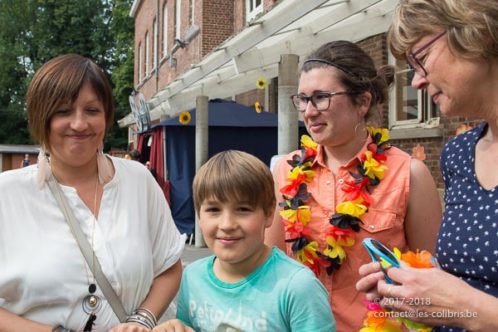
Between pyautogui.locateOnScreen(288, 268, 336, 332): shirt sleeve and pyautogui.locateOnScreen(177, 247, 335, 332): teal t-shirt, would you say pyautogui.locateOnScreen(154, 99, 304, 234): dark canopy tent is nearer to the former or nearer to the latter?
pyautogui.locateOnScreen(177, 247, 335, 332): teal t-shirt

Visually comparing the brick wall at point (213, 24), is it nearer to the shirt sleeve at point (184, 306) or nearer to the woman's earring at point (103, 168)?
the woman's earring at point (103, 168)

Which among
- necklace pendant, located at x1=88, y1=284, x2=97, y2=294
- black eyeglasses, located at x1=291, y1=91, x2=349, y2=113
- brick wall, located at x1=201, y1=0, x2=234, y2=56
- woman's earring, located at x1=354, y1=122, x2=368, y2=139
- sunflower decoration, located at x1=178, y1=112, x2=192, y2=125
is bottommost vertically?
necklace pendant, located at x1=88, y1=284, x2=97, y2=294

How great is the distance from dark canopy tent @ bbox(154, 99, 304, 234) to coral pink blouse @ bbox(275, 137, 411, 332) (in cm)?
727

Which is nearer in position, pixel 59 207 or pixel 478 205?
pixel 478 205

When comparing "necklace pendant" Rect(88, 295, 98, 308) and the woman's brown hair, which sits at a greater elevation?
the woman's brown hair

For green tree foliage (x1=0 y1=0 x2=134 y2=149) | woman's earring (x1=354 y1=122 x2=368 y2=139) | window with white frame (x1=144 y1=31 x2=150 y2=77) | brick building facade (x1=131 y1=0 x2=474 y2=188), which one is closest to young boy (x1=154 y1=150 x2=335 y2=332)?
woman's earring (x1=354 y1=122 x2=368 y2=139)

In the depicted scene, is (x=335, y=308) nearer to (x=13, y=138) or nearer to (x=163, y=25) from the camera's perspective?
(x=163, y=25)

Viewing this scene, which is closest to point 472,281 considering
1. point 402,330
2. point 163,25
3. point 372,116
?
point 402,330

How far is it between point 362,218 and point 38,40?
4331 cm

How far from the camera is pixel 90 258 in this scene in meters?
1.94

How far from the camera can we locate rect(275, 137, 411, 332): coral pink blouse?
1979mm

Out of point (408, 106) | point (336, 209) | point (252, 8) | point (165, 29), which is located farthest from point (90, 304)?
point (165, 29)

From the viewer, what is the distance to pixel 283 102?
5.23 m

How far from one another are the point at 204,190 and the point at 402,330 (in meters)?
0.84
